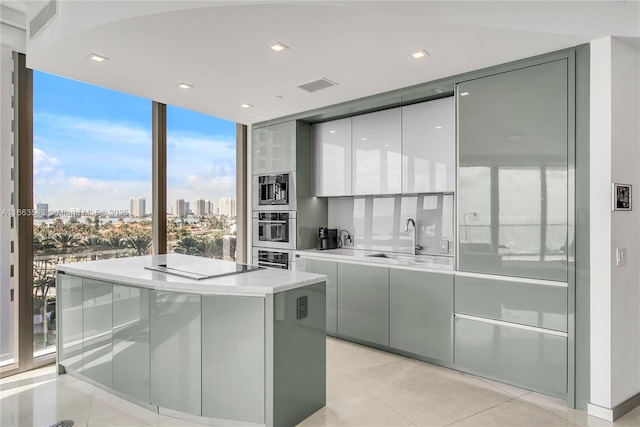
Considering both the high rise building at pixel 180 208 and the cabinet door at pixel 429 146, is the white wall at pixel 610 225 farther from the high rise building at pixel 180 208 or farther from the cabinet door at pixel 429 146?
the high rise building at pixel 180 208

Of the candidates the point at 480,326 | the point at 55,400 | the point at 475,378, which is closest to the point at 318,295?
the point at 480,326

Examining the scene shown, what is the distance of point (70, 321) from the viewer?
10.2 ft

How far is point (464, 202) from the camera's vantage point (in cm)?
318

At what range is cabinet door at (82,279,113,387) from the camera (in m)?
2.77

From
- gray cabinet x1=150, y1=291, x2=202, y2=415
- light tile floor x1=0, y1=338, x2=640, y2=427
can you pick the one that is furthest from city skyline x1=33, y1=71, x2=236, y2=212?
gray cabinet x1=150, y1=291, x2=202, y2=415

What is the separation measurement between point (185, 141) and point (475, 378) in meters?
3.99

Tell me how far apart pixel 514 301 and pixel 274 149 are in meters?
3.18

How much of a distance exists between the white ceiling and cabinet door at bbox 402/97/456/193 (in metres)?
0.42

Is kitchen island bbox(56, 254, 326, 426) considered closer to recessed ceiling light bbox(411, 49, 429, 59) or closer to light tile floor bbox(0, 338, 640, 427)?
light tile floor bbox(0, 338, 640, 427)

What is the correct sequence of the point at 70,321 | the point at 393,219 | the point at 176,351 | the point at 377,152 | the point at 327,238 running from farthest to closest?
the point at 327,238, the point at 393,219, the point at 377,152, the point at 70,321, the point at 176,351

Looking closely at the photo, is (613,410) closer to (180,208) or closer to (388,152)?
(388,152)

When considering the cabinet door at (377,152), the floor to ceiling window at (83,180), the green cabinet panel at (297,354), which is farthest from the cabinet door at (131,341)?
the cabinet door at (377,152)

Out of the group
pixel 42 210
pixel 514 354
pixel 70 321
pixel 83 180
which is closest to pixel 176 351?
pixel 70 321

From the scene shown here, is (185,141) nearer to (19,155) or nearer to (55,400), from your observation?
(19,155)
